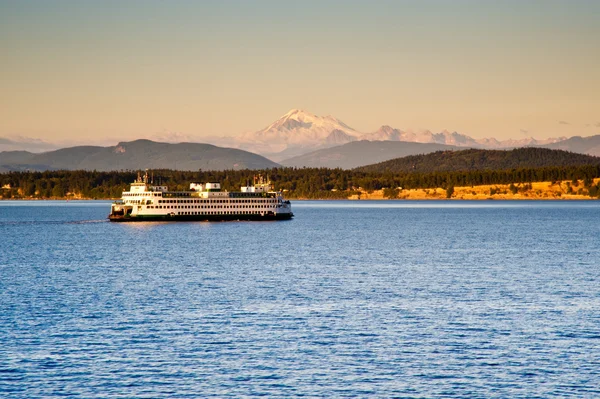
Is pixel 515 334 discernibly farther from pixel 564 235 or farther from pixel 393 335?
pixel 564 235

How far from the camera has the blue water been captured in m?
44.5

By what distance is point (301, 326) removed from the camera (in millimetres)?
59750

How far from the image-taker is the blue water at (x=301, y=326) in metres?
44.5

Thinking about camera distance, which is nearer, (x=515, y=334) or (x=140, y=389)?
(x=140, y=389)

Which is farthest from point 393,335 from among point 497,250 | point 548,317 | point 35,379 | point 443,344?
point 497,250

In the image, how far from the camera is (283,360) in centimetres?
4947

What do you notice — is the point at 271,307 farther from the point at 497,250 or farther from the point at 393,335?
the point at 497,250

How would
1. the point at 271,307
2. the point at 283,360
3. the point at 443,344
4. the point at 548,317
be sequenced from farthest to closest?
the point at 271,307, the point at 548,317, the point at 443,344, the point at 283,360

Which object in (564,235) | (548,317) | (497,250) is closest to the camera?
(548,317)

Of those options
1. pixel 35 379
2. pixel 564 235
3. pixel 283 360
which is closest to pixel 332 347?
pixel 283 360

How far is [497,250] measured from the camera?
5123 inches

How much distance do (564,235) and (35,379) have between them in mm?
142067

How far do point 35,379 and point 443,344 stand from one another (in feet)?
83.5

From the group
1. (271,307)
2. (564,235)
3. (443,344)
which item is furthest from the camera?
(564,235)
